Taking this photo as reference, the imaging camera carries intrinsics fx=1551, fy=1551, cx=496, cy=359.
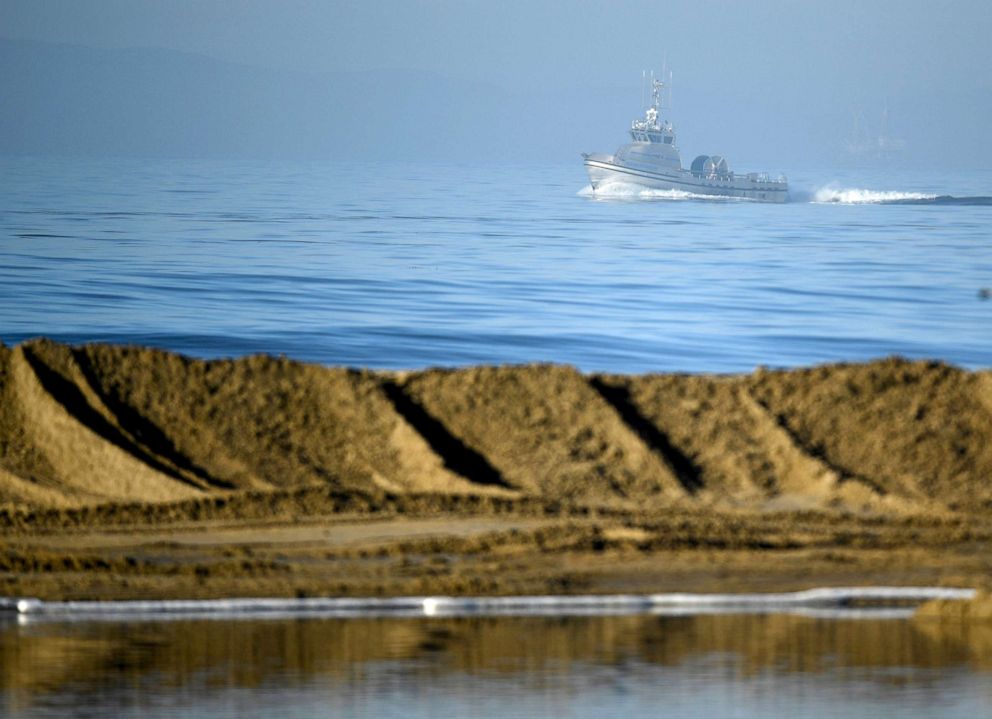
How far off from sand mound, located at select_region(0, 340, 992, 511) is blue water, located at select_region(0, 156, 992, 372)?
33.4 ft

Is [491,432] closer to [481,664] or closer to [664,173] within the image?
[481,664]

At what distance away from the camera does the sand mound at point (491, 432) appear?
13562 millimetres

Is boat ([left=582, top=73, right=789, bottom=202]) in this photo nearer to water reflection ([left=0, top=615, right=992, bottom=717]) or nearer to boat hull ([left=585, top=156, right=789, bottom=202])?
boat hull ([left=585, top=156, right=789, bottom=202])

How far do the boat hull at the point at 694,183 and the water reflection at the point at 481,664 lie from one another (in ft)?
278

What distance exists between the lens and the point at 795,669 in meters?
9.07

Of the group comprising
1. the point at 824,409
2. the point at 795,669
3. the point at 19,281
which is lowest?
the point at 795,669

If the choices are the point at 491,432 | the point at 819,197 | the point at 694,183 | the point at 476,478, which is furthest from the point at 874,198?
the point at 476,478

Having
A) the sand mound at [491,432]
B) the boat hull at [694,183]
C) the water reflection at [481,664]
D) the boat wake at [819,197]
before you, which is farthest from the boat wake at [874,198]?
the water reflection at [481,664]

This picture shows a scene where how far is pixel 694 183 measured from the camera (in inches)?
3674

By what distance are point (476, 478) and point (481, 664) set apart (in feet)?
15.3

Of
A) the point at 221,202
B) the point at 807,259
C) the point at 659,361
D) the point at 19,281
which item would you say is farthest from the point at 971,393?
the point at 221,202

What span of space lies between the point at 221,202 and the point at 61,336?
55.4m

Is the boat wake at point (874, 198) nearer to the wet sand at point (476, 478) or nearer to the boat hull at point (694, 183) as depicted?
the boat hull at point (694, 183)

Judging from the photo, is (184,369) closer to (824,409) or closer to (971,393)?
(824,409)
